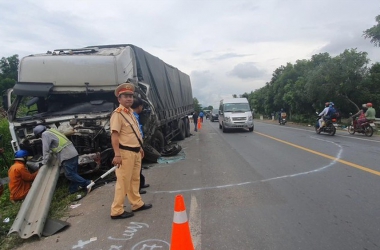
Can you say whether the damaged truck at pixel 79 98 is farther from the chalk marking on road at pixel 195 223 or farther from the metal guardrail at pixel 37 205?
the chalk marking on road at pixel 195 223

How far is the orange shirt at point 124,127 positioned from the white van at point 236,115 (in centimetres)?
1333

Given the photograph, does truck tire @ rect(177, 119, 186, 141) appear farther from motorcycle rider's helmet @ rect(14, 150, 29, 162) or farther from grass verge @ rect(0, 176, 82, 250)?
motorcycle rider's helmet @ rect(14, 150, 29, 162)

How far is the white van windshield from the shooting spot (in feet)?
59.6

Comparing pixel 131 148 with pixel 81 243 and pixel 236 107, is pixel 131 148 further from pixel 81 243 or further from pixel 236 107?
pixel 236 107

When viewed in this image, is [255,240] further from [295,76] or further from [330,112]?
[295,76]

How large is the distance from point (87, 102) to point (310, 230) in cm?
536

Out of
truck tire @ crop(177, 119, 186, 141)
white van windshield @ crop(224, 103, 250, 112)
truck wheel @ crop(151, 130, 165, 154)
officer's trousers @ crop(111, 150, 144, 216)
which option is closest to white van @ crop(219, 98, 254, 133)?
white van windshield @ crop(224, 103, 250, 112)

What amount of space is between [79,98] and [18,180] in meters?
2.37

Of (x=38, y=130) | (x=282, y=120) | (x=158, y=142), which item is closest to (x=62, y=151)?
(x=38, y=130)

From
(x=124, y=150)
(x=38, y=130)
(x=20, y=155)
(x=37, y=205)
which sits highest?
(x=38, y=130)

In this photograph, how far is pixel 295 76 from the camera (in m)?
37.0

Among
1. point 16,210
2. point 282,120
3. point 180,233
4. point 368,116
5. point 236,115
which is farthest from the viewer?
point 282,120

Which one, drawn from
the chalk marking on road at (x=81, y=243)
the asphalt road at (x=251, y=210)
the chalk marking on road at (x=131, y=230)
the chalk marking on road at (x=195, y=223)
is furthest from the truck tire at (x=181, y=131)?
the chalk marking on road at (x=81, y=243)

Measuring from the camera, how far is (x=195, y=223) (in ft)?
12.5
